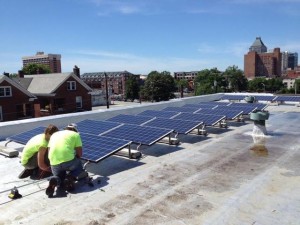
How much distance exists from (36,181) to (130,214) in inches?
151

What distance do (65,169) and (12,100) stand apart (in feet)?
108

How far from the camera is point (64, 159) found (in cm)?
822

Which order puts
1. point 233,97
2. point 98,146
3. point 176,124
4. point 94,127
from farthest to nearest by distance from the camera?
point 233,97 < point 176,124 < point 94,127 < point 98,146

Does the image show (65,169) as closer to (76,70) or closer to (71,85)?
(71,85)

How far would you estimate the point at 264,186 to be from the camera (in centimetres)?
864

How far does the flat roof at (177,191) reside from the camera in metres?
6.87

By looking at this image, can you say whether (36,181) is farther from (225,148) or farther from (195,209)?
(225,148)

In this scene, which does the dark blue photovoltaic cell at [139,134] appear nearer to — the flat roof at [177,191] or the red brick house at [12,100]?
the flat roof at [177,191]

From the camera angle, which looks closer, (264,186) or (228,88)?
(264,186)

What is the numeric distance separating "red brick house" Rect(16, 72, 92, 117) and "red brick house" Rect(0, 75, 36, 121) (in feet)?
15.5

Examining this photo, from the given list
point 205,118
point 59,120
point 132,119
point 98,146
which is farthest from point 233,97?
point 98,146

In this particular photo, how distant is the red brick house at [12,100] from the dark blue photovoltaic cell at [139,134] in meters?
28.2

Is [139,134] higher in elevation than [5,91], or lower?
lower

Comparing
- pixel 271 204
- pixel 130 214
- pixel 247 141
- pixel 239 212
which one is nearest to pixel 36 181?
pixel 130 214
